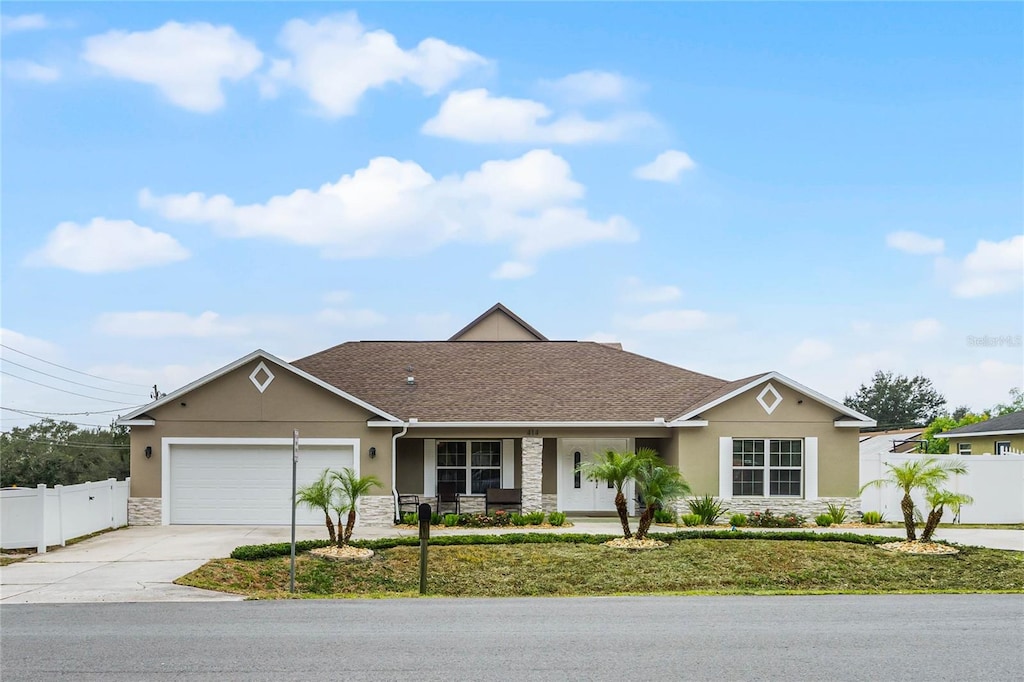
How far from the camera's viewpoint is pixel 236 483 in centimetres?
2445

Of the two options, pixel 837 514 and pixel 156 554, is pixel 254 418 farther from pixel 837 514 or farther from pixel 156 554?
pixel 837 514

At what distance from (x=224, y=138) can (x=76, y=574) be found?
10.7 metres

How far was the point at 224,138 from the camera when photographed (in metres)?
22.6

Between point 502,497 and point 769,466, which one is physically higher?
point 769,466

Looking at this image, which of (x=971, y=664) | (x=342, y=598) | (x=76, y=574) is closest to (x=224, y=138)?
(x=76, y=574)

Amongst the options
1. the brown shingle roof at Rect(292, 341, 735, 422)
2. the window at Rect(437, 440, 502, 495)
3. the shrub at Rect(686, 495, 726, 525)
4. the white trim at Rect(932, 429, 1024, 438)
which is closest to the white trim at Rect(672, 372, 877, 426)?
the brown shingle roof at Rect(292, 341, 735, 422)

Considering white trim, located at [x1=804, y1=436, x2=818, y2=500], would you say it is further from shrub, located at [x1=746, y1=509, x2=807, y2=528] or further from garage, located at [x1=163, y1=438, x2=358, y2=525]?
garage, located at [x1=163, y1=438, x2=358, y2=525]

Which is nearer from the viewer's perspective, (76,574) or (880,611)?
(880,611)

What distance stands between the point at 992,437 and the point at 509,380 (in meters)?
19.8

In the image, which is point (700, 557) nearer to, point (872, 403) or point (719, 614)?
point (719, 614)

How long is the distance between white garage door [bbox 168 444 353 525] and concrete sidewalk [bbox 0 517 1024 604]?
559 millimetres

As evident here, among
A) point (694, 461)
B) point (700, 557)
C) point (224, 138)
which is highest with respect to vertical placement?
point (224, 138)

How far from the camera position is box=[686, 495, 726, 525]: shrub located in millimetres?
24500

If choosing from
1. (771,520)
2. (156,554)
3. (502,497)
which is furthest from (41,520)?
(771,520)
